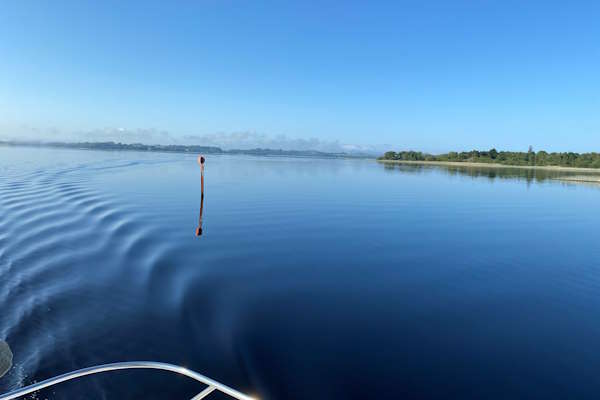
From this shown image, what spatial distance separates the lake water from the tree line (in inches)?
4667

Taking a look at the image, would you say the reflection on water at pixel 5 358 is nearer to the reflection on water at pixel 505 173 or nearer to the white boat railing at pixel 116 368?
the white boat railing at pixel 116 368

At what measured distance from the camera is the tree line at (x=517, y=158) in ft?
338

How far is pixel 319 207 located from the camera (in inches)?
663

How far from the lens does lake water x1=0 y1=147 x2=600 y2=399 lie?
13.4ft

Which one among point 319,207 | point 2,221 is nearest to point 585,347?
point 319,207

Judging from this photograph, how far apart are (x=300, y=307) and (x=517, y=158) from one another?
14148 centimetres

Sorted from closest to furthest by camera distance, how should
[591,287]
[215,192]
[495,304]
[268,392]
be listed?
[268,392] < [495,304] < [591,287] < [215,192]

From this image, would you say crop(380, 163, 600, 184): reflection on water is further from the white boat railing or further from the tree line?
the white boat railing

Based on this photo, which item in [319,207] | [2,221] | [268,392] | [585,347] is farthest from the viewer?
[319,207]

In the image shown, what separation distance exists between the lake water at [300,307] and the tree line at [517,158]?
118538mm

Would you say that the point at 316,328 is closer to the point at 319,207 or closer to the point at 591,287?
the point at 591,287

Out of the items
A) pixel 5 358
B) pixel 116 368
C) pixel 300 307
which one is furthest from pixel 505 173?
pixel 5 358

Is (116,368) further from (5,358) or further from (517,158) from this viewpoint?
(517,158)

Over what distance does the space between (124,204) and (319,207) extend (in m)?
9.33
